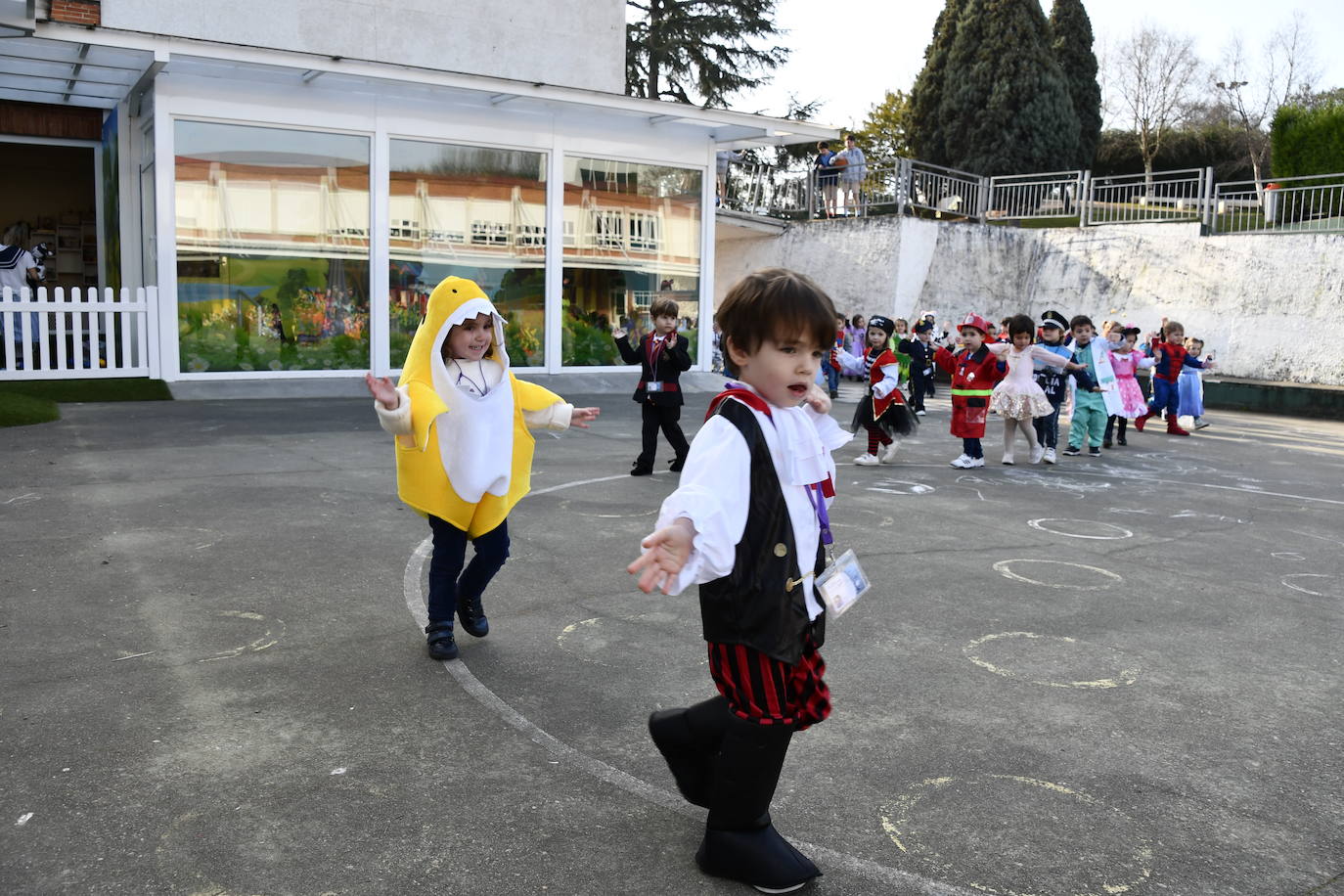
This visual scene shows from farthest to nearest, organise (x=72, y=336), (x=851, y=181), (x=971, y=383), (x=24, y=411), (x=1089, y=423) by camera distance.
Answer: (x=851, y=181)
(x=72, y=336)
(x=1089, y=423)
(x=24, y=411)
(x=971, y=383)

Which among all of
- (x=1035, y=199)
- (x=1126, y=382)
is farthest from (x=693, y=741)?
(x=1035, y=199)

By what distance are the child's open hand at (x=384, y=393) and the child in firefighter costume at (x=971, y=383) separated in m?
7.38

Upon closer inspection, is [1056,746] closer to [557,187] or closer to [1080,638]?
[1080,638]

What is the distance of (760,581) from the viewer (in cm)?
275

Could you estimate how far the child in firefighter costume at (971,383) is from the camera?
10508 mm

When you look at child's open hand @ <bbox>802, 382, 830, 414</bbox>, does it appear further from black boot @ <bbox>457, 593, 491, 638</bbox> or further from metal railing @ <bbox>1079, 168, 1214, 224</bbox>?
metal railing @ <bbox>1079, 168, 1214, 224</bbox>

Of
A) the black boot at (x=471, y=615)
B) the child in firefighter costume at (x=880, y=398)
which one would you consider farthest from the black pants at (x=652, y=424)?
the black boot at (x=471, y=615)

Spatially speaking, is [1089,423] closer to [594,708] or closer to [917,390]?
[917,390]

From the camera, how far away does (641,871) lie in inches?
114

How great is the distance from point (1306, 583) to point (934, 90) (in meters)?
33.6

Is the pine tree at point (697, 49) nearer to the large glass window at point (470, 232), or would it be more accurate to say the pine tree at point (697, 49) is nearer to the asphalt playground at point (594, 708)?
the large glass window at point (470, 232)

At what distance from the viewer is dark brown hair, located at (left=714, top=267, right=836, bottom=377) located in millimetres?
2770

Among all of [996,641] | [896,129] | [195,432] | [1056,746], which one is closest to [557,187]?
[195,432]

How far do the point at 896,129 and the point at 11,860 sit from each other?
138 feet
